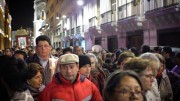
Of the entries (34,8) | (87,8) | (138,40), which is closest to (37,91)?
(138,40)

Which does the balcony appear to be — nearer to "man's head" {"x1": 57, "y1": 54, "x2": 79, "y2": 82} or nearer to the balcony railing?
the balcony railing

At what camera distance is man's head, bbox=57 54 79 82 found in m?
4.21

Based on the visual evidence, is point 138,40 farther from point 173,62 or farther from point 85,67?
point 85,67

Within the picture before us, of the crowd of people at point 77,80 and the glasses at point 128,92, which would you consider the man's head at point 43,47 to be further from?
the glasses at point 128,92

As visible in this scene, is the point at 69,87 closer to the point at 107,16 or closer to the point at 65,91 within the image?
the point at 65,91

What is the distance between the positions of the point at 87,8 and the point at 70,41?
12.2 metres

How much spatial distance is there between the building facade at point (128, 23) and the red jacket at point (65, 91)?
11284 millimetres

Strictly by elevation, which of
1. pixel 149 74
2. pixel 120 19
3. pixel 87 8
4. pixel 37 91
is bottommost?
pixel 37 91

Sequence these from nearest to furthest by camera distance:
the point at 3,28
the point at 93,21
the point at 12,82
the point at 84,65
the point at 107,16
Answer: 1. the point at 12,82
2. the point at 84,65
3. the point at 107,16
4. the point at 93,21
5. the point at 3,28

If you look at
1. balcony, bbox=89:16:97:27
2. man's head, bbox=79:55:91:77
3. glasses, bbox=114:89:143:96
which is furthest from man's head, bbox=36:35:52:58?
balcony, bbox=89:16:97:27

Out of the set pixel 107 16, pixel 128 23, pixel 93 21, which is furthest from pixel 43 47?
pixel 93 21

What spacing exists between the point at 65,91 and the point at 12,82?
2.86 feet

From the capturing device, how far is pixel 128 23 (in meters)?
21.4

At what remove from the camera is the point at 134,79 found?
9.07ft
